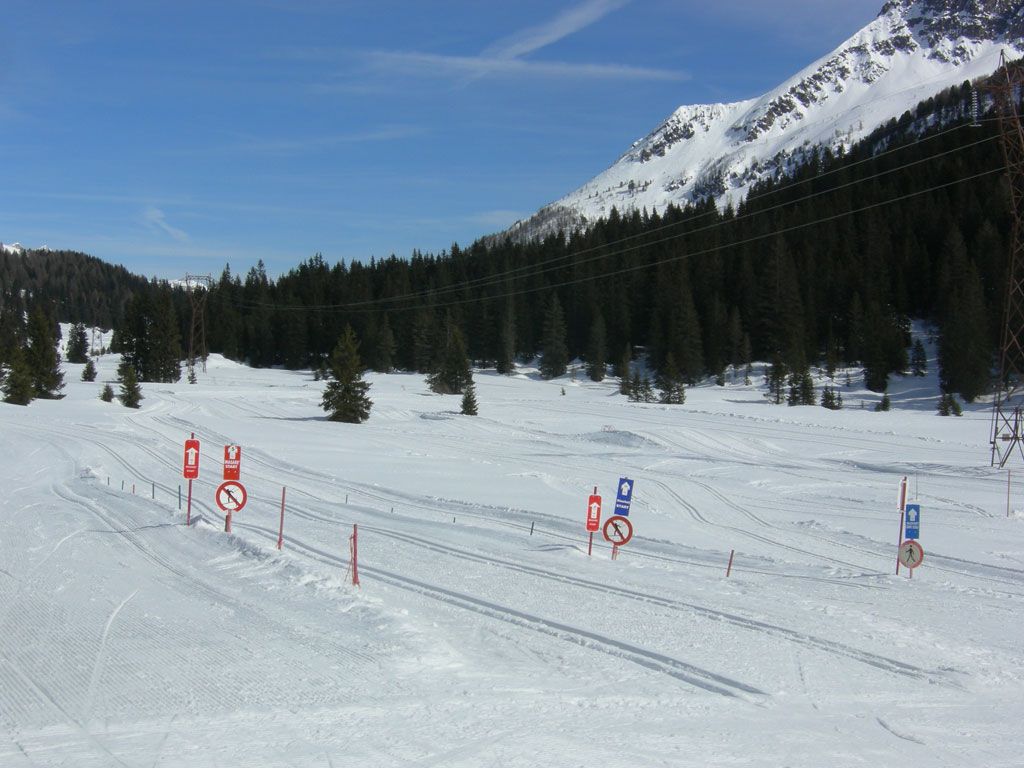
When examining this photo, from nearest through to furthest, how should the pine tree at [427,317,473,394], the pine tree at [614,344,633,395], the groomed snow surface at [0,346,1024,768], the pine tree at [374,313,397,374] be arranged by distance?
1. the groomed snow surface at [0,346,1024,768]
2. the pine tree at [427,317,473,394]
3. the pine tree at [614,344,633,395]
4. the pine tree at [374,313,397,374]

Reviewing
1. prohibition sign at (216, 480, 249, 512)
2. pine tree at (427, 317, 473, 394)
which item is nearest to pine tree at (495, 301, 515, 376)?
pine tree at (427, 317, 473, 394)

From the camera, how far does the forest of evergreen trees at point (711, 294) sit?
3061 inches

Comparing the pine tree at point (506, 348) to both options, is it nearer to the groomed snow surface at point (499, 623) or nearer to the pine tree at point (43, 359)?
the pine tree at point (43, 359)

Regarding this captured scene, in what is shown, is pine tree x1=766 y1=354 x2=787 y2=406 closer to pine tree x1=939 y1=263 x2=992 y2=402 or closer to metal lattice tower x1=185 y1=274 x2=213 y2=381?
pine tree x1=939 y1=263 x2=992 y2=402

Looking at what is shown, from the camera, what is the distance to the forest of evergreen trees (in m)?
77.8

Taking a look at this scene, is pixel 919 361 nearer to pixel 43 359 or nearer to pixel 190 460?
pixel 190 460

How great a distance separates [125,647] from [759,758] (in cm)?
776

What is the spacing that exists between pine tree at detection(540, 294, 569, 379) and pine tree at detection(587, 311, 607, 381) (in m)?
3.81

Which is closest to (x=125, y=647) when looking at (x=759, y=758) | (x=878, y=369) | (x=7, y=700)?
(x=7, y=700)

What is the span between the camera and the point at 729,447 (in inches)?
1608

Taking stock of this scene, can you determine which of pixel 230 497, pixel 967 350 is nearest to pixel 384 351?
pixel 967 350

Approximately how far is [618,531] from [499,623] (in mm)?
5953

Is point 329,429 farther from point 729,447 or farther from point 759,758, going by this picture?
point 759,758

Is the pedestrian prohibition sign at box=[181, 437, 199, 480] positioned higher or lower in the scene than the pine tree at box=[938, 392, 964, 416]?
lower
